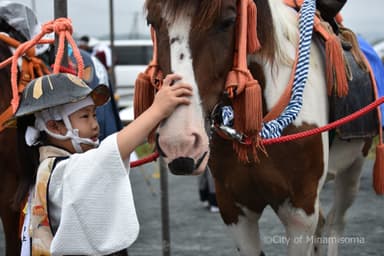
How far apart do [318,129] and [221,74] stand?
66 cm

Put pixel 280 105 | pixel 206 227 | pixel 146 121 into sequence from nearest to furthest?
1. pixel 146 121
2. pixel 280 105
3. pixel 206 227

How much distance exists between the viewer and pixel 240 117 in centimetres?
292

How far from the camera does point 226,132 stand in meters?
3.07

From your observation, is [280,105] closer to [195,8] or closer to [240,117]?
[240,117]

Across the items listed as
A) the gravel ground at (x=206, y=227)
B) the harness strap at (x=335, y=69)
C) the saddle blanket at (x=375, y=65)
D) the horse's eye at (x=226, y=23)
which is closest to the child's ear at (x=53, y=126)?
A: the horse's eye at (x=226, y=23)

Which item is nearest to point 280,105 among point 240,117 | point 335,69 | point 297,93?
point 297,93

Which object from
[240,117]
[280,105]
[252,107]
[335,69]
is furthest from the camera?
[335,69]

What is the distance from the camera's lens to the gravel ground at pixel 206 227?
17.8ft

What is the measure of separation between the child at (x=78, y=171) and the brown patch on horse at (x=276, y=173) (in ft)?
2.97

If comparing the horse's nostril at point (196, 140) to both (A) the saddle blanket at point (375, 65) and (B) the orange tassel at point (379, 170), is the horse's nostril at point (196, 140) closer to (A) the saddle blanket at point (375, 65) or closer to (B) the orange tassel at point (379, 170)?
(B) the orange tassel at point (379, 170)

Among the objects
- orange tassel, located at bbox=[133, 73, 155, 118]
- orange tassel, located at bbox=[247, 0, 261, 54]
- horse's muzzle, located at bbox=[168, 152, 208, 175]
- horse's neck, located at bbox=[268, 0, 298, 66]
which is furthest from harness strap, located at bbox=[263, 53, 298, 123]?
horse's muzzle, located at bbox=[168, 152, 208, 175]

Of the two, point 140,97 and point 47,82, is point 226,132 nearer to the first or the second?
point 140,97

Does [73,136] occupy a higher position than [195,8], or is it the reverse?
[195,8]

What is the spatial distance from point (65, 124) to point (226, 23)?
2.36ft
